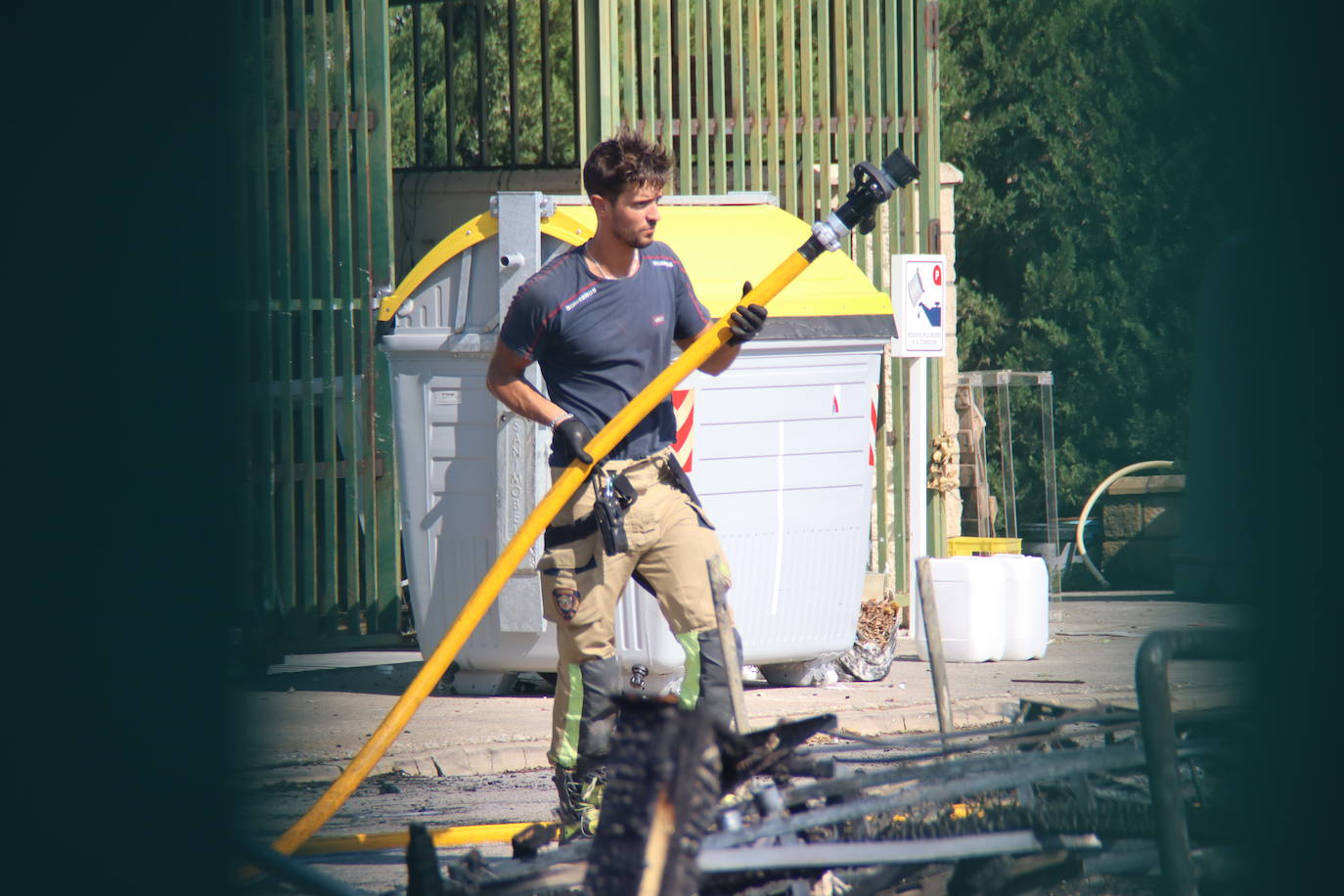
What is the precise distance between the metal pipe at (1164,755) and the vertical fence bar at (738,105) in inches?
274

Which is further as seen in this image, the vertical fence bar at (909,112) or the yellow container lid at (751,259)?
the vertical fence bar at (909,112)

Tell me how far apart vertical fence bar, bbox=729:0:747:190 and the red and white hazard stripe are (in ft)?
9.03

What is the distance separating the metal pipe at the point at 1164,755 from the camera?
2414mm

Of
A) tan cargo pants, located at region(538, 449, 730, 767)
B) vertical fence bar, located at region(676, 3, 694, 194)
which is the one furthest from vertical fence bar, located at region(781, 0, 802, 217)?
tan cargo pants, located at region(538, 449, 730, 767)

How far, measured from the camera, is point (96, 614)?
2145 millimetres

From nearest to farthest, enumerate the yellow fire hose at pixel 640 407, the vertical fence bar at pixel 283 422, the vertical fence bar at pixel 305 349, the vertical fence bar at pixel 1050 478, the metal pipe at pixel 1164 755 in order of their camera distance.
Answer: the metal pipe at pixel 1164 755 → the yellow fire hose at pixel 640 407 → the vertical fence bar at pixel 283 422 → the vertical fence bar at pixel 305 349 → the vertical fence bar at pixel 1050 478

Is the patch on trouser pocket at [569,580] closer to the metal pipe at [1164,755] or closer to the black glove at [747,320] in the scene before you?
the black glove at [747,320]

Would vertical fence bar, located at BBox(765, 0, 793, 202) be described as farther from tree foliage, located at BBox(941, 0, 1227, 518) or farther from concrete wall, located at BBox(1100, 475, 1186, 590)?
→ tree foliage, located at BBox(941, 0, 1227, 518)

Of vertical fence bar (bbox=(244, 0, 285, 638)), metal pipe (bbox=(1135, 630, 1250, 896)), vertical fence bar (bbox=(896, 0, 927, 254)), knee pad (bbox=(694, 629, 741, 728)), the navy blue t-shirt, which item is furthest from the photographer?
vertical fence bar (bbox=(896, 0, 927, 254))

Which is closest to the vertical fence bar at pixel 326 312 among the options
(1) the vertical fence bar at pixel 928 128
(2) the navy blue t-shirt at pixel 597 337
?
(1) the vertical fence bar at pixel 928 128

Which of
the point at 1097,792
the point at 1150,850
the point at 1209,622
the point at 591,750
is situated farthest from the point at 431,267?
the point at 1209,622

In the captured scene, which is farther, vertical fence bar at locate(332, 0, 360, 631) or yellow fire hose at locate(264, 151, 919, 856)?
vertical fence bar at locate(332, 0, 360, 631)

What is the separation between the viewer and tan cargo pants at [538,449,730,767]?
4.49 meters

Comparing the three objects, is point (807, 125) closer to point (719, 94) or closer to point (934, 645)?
point (719, 94)
